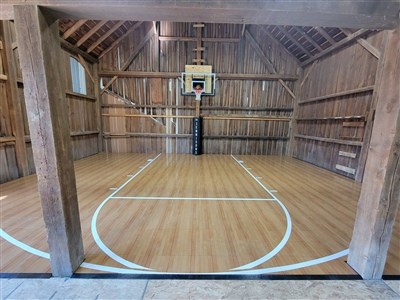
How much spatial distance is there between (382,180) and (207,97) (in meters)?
7.05

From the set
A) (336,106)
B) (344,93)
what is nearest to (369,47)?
(344,93)

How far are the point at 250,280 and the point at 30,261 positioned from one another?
7.24ft

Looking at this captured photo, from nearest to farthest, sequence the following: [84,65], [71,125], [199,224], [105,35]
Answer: [199,224] < [71,125] < [105,35] < [84,65]

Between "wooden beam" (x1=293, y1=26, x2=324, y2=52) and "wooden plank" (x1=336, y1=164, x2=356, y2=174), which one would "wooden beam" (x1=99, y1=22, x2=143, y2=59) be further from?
"wooden plank" (x1=336, y1=164, x2=356, y2=174)

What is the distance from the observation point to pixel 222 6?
138cm

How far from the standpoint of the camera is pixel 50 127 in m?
1.46

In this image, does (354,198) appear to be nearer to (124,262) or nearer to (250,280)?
(250,280)

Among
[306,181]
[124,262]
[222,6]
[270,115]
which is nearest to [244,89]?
[270,115]

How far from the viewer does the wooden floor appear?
1923 mm

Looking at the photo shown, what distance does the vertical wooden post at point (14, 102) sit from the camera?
4258 millimetres

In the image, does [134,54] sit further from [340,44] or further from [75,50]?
[340,44]

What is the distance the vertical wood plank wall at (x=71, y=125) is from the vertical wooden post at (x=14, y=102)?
0.05 metres

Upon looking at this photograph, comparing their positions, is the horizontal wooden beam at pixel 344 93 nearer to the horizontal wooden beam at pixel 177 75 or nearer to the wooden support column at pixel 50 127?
the horizontal wooden beam at pixel 177 75

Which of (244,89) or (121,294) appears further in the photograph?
(244,89)
